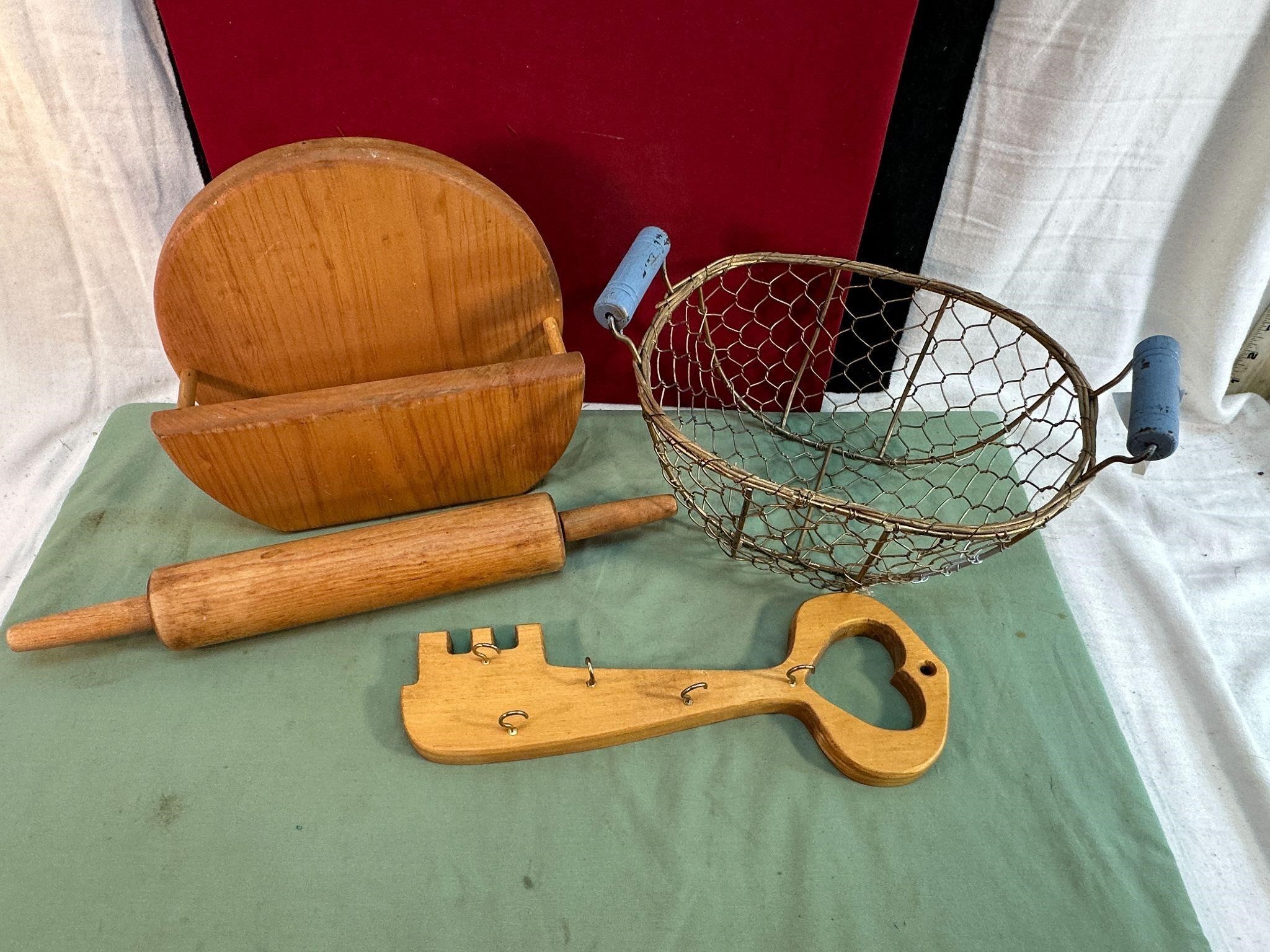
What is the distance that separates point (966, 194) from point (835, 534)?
350 millimetres

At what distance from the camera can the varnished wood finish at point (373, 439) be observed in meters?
0.66

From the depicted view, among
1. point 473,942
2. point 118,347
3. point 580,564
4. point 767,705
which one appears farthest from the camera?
point 118,347

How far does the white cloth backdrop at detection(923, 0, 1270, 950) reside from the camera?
70 centimetres

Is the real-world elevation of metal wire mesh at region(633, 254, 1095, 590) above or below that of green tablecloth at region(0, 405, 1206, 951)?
above

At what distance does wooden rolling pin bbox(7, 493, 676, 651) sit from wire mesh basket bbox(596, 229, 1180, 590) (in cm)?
13

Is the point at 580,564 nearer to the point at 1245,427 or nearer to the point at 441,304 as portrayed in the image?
the point at 441,304

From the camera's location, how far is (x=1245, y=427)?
96 centimetres

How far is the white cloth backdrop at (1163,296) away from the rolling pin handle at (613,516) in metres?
0.38

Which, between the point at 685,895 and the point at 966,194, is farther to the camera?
the point at 966,194

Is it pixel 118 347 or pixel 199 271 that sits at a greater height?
pixel 199 271

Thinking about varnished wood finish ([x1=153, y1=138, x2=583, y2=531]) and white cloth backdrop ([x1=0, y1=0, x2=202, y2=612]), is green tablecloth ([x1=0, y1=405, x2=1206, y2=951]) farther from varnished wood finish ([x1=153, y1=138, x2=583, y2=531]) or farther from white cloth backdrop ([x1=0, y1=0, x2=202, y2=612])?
white cloth backdrop ([x1=0, y1=0, x2=202, y2=612])

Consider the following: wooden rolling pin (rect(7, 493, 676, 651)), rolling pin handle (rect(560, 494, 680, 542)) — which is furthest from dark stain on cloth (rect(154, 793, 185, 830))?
rolling pin handle (rect(560, 494, 680, 542))

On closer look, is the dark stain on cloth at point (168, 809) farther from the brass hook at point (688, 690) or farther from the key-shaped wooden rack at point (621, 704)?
the brass hook at point (688, 690)

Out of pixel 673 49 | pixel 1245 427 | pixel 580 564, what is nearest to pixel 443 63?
pixel 673 49
